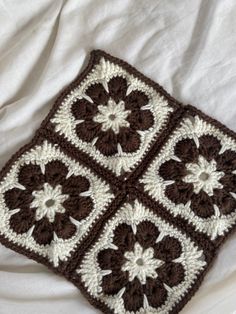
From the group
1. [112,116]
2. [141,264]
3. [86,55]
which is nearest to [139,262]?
[141,264]

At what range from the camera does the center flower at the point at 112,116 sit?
89 centimetres

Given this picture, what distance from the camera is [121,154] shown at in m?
0.87

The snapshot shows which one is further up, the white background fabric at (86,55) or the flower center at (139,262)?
the white background fabric at (86,55)

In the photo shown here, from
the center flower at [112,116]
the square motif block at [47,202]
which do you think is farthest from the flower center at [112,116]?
the square motif block at [47,202]

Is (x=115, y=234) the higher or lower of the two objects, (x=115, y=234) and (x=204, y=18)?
the lower

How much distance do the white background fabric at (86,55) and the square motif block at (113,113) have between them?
0.09 feet

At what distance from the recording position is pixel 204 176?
0.86 meters

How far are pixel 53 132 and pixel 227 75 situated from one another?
1.17 feet

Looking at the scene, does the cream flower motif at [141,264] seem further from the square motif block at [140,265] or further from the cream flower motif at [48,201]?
the cream flower motif at [48,201]

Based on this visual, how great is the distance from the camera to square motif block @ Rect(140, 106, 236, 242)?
0.84 meters

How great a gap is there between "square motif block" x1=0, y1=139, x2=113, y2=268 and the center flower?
0.31 feet

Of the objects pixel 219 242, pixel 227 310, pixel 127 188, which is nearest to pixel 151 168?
pixel 127 188

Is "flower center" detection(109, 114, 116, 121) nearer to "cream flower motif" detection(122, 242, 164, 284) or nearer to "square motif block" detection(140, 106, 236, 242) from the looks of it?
"square motif block" detection(140, 106, 236, 242)

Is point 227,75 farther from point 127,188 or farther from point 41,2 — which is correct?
point 41,2
